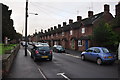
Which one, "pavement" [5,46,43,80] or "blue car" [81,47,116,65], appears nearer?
"pavement" [5,46,43,80]

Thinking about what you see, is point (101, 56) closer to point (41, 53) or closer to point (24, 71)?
point (41, 53)

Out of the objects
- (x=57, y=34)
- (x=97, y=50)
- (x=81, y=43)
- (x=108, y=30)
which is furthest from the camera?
(x=57, y=34)

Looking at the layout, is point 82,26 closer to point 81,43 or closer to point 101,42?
point 81,43

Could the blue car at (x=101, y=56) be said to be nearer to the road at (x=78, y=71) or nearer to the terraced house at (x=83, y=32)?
the road at (x=78, y=71)

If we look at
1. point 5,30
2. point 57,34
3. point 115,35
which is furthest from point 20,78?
point 57,34

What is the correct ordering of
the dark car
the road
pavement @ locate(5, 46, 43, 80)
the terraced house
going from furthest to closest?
the terraced house < the dark car < the road < pavement @ locate(5, 46, 43, 80)

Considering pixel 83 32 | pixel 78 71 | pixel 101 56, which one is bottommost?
pixel 78 71

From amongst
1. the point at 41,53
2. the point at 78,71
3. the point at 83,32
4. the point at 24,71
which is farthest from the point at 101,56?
the point at 83,32

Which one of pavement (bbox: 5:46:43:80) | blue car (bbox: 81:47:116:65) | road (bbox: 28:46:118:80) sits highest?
blue car (bbox: 81:47:116:65)

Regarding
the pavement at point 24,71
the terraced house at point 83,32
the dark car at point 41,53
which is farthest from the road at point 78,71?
the terraced house at point 83,32

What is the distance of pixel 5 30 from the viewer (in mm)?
24328

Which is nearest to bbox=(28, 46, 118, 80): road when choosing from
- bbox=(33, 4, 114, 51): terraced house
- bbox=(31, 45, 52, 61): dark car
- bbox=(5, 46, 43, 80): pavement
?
bbox=(5, 46, 43, 80): pavement

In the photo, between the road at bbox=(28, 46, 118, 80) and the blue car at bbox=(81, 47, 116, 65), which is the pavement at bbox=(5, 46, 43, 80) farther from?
the blue car at bbox=(81, 47, 116, 65)

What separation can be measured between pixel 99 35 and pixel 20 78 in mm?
12003
